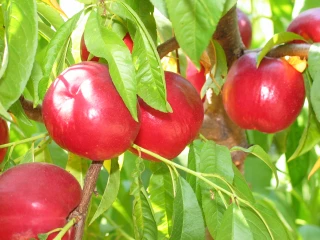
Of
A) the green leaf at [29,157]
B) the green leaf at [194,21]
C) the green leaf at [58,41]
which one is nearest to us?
the green leaf at [194,21]

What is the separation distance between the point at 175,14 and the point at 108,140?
0.51ft

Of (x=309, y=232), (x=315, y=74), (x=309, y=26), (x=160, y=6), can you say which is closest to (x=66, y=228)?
(x=160, y=6)

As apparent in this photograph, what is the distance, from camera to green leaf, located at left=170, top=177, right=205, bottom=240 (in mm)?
755

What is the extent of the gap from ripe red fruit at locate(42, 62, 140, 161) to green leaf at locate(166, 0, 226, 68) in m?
0.11

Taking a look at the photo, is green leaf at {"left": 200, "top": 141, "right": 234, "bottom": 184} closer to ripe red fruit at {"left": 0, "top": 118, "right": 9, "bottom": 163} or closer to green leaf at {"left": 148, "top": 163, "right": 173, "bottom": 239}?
green leaf at {"left": 148, "top": 163, "right": 173, "bottom": 239}

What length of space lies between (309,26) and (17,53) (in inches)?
21.9

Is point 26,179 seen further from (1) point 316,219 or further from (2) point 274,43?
(1) point 316,219

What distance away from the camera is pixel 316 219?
1.73 meters

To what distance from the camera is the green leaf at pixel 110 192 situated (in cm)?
79

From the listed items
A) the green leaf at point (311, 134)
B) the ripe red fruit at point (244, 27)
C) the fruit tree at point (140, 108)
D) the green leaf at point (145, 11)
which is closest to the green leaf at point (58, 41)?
the fruit tree at point (140, 108)

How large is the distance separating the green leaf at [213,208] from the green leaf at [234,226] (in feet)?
0.17

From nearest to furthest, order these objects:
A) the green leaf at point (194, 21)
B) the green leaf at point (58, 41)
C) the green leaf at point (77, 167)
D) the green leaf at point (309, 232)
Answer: the green leaf at point (194, 21), the green leaf at point (58, 41), the green leaf at point (77, 167), the green leaf at point (309, 232)

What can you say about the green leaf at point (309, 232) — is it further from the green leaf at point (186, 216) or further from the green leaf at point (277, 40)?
the green leaf at point (186, 216)

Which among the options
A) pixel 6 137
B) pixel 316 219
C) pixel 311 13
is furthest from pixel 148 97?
pixel 316 219
